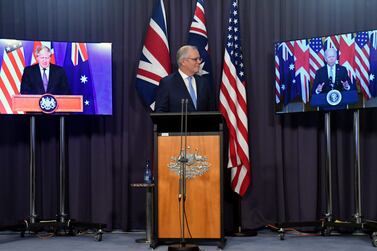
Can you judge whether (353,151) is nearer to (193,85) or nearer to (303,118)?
(303,118)

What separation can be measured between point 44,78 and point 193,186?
1.76m

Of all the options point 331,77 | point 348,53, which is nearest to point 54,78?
point 331,77

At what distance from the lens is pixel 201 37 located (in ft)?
17.2

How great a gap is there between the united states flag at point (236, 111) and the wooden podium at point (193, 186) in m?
0.76

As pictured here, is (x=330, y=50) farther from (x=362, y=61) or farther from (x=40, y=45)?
(x=40, y=45)

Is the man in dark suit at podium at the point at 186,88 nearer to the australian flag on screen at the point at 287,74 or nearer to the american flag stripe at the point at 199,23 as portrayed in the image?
the american flag stripe at the point at 199,23

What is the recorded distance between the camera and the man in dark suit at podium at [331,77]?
4543 mm

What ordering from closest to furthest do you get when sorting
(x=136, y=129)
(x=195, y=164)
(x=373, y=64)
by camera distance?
(x=195, y=164) → (x=373, y=64) → (x=136, y=129)

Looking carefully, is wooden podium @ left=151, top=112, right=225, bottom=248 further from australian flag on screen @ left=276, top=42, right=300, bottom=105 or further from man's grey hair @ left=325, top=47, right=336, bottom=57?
man's grey hair @ left=325, top=47, right=336, bottom=57

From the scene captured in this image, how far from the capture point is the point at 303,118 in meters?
5.28

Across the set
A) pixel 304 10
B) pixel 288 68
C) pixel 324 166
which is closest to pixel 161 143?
pixel 288 68

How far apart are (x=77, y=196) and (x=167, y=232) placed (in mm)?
A: 1516

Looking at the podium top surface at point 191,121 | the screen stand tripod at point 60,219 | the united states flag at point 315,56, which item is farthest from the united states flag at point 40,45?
the united states flag at point 315,56

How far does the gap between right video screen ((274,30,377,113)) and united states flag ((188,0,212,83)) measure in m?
0.71
